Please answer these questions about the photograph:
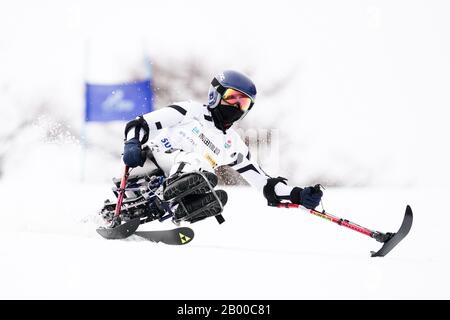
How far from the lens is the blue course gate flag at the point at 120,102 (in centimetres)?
986

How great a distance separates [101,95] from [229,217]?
3.48m

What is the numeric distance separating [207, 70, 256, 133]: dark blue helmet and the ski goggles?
0.01 meters

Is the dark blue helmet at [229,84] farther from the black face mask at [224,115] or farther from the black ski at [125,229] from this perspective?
the black ski at [125,229]

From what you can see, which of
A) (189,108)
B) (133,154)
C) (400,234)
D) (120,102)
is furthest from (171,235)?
(120,102)

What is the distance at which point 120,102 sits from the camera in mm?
9898

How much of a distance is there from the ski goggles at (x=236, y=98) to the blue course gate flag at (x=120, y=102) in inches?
180

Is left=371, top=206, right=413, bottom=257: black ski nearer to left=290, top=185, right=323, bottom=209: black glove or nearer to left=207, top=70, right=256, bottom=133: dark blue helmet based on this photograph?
left=290, top=185, right=323, bottom=209: black glove

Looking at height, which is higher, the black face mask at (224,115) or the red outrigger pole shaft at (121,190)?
the black face mask at (224,115)

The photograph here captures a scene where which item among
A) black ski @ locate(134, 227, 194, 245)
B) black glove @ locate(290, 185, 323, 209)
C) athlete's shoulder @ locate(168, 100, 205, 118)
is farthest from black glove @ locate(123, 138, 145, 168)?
black glove @ locate(290, 185, 323, 209)

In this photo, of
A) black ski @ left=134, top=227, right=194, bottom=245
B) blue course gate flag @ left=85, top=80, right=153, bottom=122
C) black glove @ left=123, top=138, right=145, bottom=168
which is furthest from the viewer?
blue course gate flag @ left=85, top=80, right=153, bottom=122

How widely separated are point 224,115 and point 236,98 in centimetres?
24

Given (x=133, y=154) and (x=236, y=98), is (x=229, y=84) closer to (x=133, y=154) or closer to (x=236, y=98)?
(x=236, y=98)

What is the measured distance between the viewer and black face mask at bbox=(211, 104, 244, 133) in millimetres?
5469

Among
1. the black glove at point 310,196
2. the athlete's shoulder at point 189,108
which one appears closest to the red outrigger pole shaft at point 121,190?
the athlete's shoulder at point 189,108
